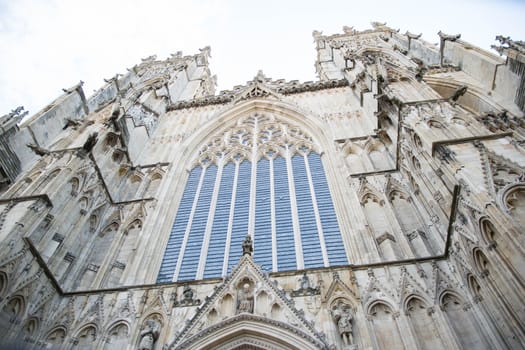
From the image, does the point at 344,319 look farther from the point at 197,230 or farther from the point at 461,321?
the point at 197,230

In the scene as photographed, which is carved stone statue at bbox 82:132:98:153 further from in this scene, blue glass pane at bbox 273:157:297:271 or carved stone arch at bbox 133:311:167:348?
blue glass pane at bbox 273:157:297:271

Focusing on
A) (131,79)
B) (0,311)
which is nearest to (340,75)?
(131,79)

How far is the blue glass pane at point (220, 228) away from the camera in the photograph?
10602 millimetres

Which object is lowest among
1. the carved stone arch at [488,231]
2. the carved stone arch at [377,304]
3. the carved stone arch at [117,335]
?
the carved stone arch at [117,335]

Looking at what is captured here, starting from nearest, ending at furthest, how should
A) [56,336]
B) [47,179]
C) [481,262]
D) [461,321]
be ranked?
[481,262], [461,321], [56,336], [47,179]

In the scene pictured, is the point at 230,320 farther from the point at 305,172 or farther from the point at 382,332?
the point at 305,172

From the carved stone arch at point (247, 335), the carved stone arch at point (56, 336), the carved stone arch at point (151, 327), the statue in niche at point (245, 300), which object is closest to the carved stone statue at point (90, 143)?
the carved stone arch at point (56, 336)

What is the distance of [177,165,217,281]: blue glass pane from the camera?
34.9 ft

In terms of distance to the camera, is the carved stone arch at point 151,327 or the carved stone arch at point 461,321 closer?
the carved stone arch at point 461,321

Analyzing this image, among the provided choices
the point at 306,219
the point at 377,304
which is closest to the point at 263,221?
the point at 306,219

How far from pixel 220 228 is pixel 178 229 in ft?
4.38

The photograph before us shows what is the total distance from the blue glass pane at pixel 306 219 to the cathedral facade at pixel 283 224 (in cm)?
6

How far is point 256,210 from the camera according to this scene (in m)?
12.7

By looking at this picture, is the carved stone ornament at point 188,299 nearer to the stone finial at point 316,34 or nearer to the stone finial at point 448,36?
the stone finial at point 448,36
